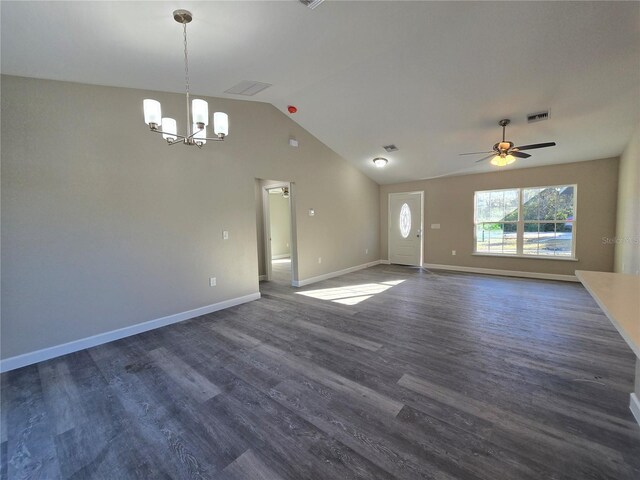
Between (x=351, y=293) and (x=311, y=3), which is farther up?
(x=311, y=3)

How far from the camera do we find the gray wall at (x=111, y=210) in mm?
2689

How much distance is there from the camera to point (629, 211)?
4164 millimetres

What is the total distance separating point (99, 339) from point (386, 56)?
15.8 ft

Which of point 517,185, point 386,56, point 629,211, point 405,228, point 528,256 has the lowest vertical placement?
point 528,256

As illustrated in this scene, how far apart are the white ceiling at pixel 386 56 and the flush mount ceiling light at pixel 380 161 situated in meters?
1.52

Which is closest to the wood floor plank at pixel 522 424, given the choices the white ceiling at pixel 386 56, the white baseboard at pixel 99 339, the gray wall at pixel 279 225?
the white baseboard at pixel 99 339

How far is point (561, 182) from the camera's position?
221 inches

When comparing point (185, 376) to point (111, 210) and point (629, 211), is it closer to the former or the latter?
point (111, 210)

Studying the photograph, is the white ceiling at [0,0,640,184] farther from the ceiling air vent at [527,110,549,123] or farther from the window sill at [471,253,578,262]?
the window sill at [471,253,578,262]

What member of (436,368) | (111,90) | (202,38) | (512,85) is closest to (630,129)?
(512,85)

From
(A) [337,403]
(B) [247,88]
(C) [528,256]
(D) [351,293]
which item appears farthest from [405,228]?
(A) [337,403]

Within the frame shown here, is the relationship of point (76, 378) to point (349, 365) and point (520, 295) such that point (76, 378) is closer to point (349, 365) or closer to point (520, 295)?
point (349, 365)

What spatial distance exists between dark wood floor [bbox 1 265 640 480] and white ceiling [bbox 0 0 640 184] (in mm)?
2927

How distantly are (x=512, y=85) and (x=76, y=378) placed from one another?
577cm
